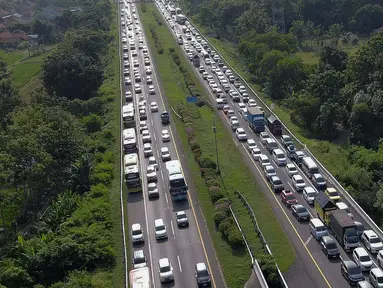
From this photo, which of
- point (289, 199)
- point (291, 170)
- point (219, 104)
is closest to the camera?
point (289, 199)

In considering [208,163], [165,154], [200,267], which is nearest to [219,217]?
[200,267]

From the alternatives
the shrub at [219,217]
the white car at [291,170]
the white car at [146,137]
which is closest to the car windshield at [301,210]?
the shrub at [219,217]

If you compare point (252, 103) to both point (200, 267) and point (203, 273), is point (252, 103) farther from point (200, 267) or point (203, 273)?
point (203, 273)

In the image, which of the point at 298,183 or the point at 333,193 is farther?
the point at 298,183

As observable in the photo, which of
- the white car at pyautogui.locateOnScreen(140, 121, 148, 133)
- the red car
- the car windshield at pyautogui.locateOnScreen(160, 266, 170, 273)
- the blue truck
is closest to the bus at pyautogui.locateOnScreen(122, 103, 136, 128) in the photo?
the white car at pyautogui.locateOnScreen(140, 121, 148, 133)

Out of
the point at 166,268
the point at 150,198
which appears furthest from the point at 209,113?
the point at 166,268

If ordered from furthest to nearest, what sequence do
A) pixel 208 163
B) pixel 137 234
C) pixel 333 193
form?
1. pixel 208 163
2. pixel 333 193
3. pixel 137 234

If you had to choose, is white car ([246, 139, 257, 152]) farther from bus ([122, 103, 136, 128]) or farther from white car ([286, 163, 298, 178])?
bus ([122, 103, 136, 128])
